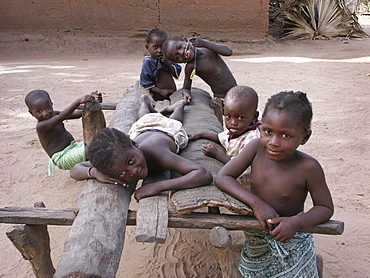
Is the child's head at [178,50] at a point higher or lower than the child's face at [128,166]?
higher

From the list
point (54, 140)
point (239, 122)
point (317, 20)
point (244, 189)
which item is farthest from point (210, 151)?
point (317, 20)

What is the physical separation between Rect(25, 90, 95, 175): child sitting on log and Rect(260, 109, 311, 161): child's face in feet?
6.57

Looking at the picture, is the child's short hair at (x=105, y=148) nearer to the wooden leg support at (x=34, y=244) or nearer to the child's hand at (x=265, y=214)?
the wooden leg support at (x=34, y=244)

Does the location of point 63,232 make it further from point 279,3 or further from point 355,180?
point 279,3

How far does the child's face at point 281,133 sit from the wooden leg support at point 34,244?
1422 mm

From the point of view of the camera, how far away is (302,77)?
7457mm

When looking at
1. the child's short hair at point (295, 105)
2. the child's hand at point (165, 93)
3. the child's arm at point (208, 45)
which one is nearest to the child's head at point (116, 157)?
the child's short hair at point (295, 105)

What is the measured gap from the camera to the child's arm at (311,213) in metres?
1.90

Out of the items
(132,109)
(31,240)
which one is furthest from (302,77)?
(31,240)

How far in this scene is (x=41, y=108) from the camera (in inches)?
137

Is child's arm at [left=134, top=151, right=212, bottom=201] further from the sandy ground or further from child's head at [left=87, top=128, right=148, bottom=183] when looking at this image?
the sandy ground

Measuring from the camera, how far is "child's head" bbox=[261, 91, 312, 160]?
1884 millimetres

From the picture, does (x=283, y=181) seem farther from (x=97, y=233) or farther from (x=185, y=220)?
(x=97, y=233)

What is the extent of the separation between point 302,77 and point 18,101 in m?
5.23
